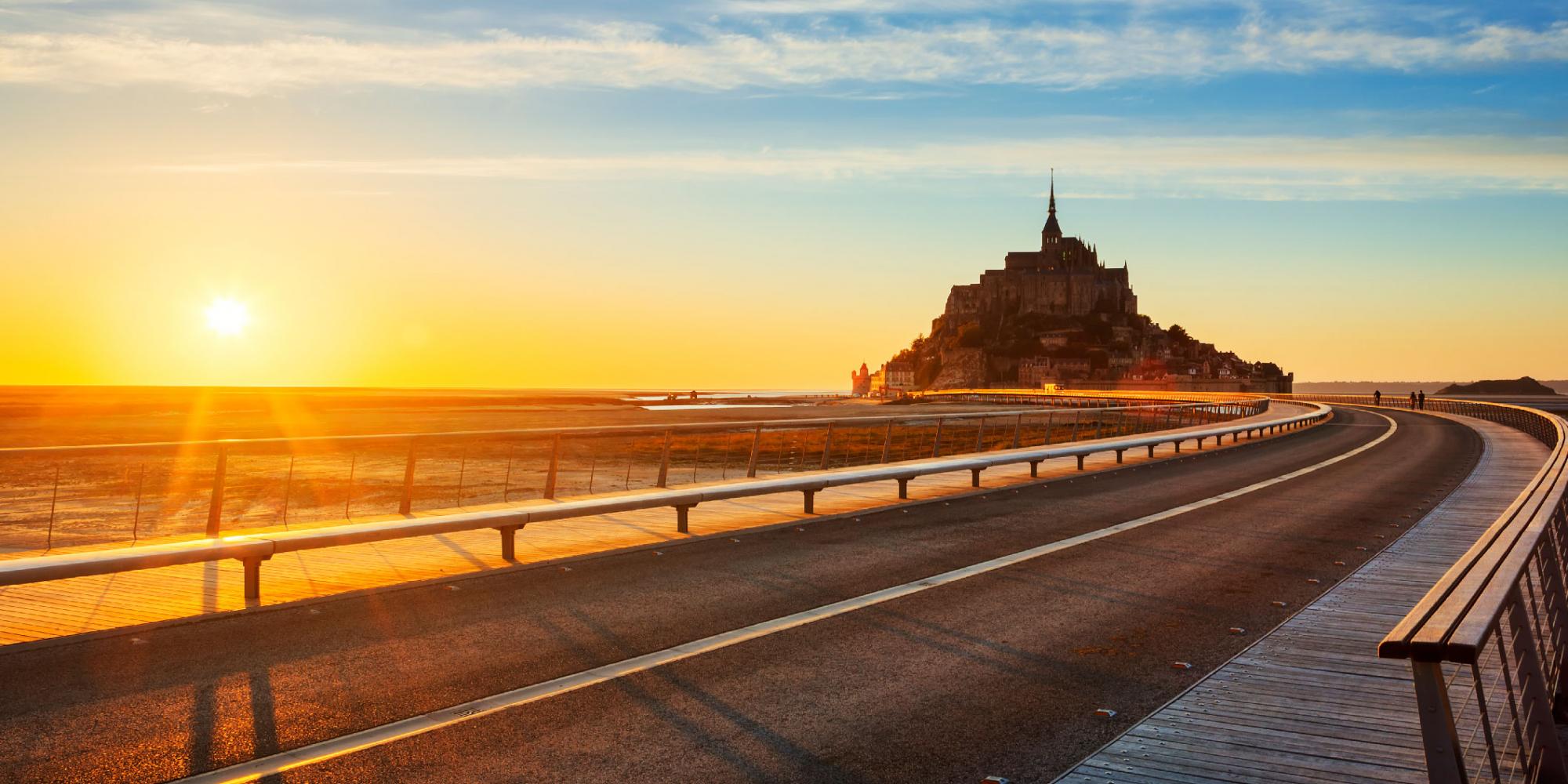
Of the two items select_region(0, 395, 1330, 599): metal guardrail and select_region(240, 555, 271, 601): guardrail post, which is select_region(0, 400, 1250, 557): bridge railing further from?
select_region(240, 555, 271, 601): guardrail post

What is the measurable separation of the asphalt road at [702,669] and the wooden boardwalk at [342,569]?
57 cm

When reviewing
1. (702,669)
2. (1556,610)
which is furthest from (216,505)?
(1556,610)

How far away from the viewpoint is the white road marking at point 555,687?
5.37 metres

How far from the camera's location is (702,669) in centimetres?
727

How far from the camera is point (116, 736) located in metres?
5.75

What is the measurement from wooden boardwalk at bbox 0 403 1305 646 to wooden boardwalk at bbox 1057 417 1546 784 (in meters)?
6.46

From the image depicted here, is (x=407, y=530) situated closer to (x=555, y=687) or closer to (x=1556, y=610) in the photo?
(x=555, y=687)

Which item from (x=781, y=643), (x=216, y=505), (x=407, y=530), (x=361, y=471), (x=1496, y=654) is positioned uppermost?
(x=216, y=505)

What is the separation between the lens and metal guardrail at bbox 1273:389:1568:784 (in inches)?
137

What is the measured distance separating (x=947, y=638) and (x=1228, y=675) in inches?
75.5

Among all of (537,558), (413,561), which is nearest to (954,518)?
(537,558)

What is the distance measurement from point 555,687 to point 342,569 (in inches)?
186

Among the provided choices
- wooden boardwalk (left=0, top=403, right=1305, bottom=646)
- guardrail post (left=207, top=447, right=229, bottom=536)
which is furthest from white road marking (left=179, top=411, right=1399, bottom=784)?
guardrail post (left=207, top=447, right=229, bottom=536)

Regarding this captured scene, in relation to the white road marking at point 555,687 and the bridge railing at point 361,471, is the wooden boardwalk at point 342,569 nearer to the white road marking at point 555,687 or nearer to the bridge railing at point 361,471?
the bridge railing at point 361,471
